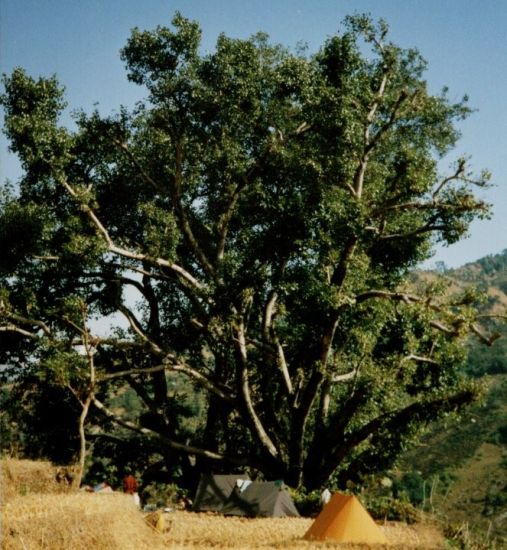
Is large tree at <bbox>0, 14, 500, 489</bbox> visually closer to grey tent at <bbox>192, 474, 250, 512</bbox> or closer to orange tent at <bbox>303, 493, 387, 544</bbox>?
grey tent at <bbox>192, 474, 250, 512</bbox>

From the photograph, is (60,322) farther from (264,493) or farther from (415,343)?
(415,343)

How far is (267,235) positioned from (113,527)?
1198 centimetres

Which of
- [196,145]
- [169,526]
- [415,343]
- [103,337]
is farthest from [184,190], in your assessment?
[169,526]

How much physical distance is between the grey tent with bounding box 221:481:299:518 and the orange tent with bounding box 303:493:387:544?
2.79 metres

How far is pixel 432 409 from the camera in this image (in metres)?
17.9

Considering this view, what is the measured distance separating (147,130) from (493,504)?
65.8 meters

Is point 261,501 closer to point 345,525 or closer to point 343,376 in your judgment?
point 345,525

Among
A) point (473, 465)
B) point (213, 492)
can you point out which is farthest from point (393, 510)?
point (473, 465)

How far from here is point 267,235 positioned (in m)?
20.4

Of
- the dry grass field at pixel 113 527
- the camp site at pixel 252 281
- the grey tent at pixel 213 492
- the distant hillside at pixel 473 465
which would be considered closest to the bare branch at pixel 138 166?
the camp site at pixel 252 281

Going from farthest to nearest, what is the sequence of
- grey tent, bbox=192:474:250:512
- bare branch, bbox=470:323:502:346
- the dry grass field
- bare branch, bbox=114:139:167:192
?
bare branch, bbox=114:139:167:192, grey tent, bbox=192:474:250:512, bare branch, bbox=470:323:502:346, the dry grass field

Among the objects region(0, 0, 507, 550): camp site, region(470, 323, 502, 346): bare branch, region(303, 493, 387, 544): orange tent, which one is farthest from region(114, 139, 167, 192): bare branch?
region(303, 493, 387, 544): orange tent

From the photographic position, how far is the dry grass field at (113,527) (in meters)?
10.2

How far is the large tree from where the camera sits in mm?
18266
